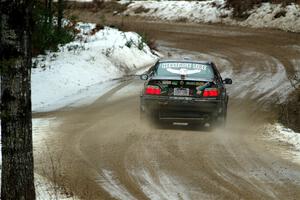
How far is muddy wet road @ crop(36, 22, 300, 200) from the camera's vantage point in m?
8.47

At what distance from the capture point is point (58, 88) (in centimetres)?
1867

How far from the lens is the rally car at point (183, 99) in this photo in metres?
12.4

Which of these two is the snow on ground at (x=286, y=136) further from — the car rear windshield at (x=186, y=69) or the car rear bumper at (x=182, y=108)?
the car rear windshield at (x=186, y=69)

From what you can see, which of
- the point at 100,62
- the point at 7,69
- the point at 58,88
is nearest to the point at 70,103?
the point at 58,88

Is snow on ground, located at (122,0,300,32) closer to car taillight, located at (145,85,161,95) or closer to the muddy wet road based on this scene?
the muddy wet road

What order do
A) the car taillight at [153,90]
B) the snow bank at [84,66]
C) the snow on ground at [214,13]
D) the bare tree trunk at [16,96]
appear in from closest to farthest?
1. the bare tree trunk at [16,96]
2. the car taillight at [153,90]
3. the snow bank at [84,66]
4. the snow on ground at [214,13]

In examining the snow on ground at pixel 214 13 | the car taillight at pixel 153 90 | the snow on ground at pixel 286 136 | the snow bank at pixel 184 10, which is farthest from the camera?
the snow bank at pixel 184 10

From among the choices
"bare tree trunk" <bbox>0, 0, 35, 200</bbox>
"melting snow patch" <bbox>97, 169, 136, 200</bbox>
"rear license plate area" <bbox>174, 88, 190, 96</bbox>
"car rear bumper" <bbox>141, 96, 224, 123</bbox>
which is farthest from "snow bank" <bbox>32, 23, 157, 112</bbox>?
"bare tree trunk" <bbox>0, 0, 35, 200</bbox>

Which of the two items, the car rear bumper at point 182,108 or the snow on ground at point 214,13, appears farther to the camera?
the snow on ground at point 214,13

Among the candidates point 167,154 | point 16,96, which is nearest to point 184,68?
point 167,154

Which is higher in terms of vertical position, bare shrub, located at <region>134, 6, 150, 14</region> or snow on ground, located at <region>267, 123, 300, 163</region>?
bare shrub, located at <region>134, 6, 150, 14</region>

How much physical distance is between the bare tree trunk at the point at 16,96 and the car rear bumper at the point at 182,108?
6053 mm

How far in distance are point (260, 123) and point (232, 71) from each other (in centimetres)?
784

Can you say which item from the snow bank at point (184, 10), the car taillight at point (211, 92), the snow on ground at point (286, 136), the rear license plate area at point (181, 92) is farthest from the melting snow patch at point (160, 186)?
the snow bank at point (184, 10)
